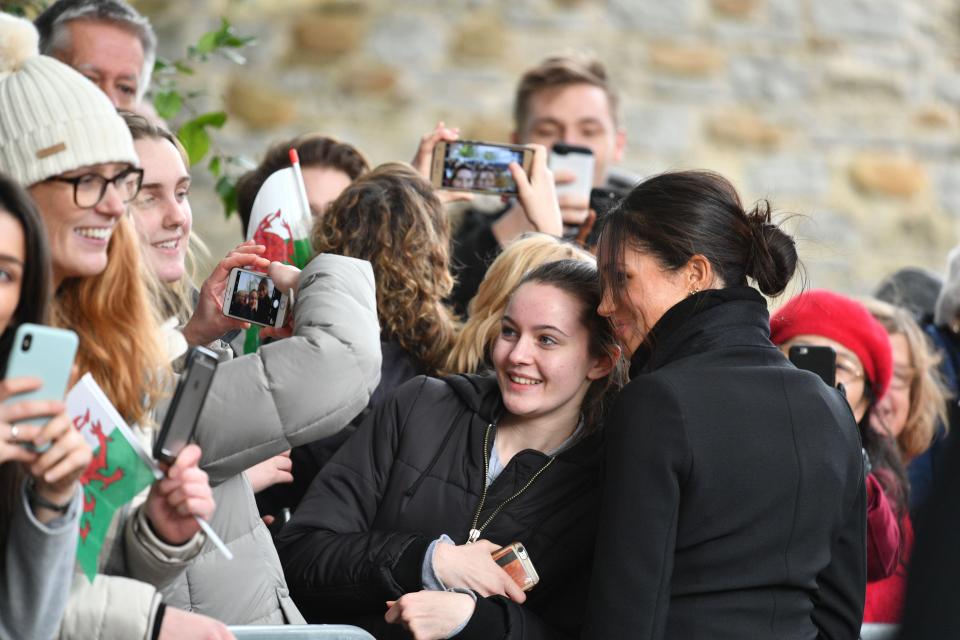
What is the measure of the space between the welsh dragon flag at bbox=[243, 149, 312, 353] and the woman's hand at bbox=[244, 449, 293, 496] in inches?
9.9

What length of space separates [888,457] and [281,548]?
1.87 metres

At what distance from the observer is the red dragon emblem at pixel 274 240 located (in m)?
2.82

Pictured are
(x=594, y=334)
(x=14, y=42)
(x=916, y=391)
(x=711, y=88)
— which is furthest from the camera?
(x=711, y=88)

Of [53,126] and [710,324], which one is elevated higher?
[53,126]

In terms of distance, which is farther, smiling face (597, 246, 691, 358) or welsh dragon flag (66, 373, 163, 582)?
smiling face (597, 246, 691, 358)

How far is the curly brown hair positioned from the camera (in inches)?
126

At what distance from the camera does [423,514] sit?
2775 millimetres

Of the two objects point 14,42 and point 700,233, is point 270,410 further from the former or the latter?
point 14,42

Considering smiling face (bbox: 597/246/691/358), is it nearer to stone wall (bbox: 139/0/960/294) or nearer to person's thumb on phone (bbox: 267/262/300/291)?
person's thumb on phone (bbox: 267/262/300/291)

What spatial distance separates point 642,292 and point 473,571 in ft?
2.11

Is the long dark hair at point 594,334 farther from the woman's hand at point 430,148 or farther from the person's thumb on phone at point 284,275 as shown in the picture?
the woman's hand at point 430,148

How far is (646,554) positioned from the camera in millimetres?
2355

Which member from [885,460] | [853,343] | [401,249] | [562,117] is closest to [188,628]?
[401,249]

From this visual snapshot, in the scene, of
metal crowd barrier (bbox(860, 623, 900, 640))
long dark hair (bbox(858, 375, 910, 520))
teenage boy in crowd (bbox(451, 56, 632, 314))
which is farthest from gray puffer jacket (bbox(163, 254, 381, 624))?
teenage boy in crowd (bbox(451, 56, 632, 314))
